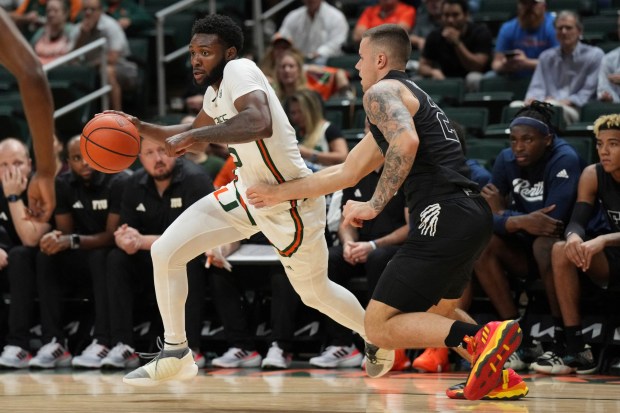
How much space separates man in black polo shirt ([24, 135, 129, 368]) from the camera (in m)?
7.86

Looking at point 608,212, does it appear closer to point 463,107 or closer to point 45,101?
point 463,107

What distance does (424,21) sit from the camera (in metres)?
11.9

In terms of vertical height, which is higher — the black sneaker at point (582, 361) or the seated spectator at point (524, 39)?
the seated spectator at point (524, 39)

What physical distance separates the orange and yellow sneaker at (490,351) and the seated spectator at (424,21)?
6.92m

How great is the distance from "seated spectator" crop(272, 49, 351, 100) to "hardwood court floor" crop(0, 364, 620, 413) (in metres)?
3.24

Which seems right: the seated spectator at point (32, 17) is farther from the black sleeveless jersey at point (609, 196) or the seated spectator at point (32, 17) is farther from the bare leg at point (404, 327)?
the bare leg at point (404, 327)

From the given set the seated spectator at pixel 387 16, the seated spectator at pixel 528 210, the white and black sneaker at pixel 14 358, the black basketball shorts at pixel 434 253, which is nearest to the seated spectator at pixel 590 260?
the seated spectator at pixel 528 210

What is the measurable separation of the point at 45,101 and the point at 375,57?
236cm

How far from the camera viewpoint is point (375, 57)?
5.07m

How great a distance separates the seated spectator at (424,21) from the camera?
11408 millimetres

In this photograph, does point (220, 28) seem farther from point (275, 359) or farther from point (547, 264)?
point (547, 264)

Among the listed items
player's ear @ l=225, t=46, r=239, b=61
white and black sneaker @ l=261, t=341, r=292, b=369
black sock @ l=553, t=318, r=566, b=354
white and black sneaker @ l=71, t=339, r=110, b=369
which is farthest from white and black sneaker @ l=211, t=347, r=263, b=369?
player's ear @ l=225, t=46, r=239, b=61

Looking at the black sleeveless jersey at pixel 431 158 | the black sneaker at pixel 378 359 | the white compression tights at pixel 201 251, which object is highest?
the black sleeveless jersey at pixel 431 158

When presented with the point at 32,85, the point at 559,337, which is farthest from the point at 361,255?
the point at 32,85
